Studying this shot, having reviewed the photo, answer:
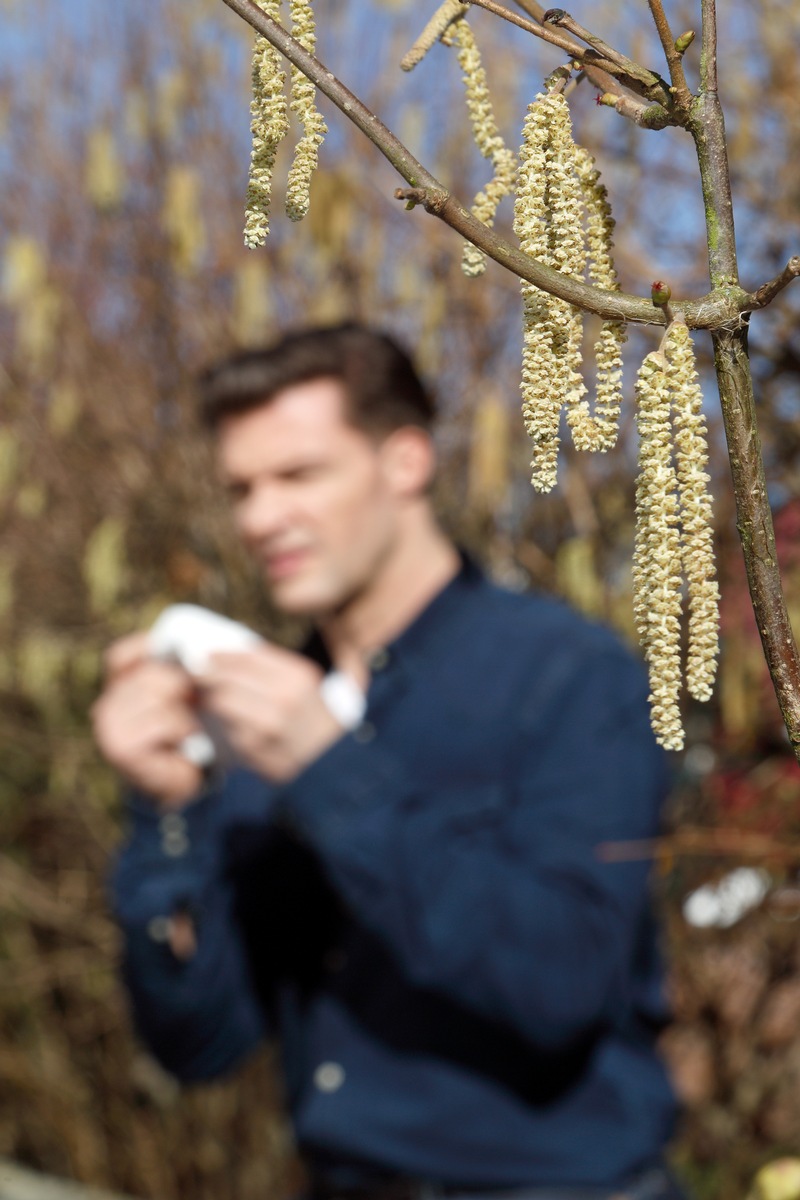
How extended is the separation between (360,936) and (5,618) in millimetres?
2368

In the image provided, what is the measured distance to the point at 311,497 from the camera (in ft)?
7.62

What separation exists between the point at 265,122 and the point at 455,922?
147 cm

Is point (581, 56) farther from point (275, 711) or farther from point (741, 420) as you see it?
point (275, 711)

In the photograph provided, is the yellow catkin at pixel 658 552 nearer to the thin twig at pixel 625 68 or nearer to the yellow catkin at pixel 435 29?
the thin twig at pixel 625 68

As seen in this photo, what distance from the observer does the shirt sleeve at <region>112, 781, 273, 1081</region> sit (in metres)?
2.35

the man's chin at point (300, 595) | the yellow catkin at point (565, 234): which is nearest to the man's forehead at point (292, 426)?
the man's chin at point (300, 595)

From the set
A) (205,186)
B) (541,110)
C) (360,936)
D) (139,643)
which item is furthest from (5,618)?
(541,110)

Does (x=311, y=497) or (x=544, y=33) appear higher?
(x=544, y=33)

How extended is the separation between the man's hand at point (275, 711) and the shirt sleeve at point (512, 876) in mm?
64

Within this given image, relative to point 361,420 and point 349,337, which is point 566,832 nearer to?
point 361,420

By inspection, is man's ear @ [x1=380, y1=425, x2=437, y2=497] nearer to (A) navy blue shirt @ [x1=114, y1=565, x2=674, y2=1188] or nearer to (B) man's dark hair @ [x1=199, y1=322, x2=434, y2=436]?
(B) man's dark hair @ [x1=199, y1=322, x2=434, y2=436]

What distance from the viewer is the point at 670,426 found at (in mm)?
498

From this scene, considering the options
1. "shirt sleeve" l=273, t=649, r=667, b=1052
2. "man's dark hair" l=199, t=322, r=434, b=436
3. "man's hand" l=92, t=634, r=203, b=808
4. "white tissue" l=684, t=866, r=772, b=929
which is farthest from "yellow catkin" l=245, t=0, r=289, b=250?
"white tissue" l=684, t=866, r=772, b=929

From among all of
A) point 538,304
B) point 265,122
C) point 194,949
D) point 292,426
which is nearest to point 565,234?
point 538,304
